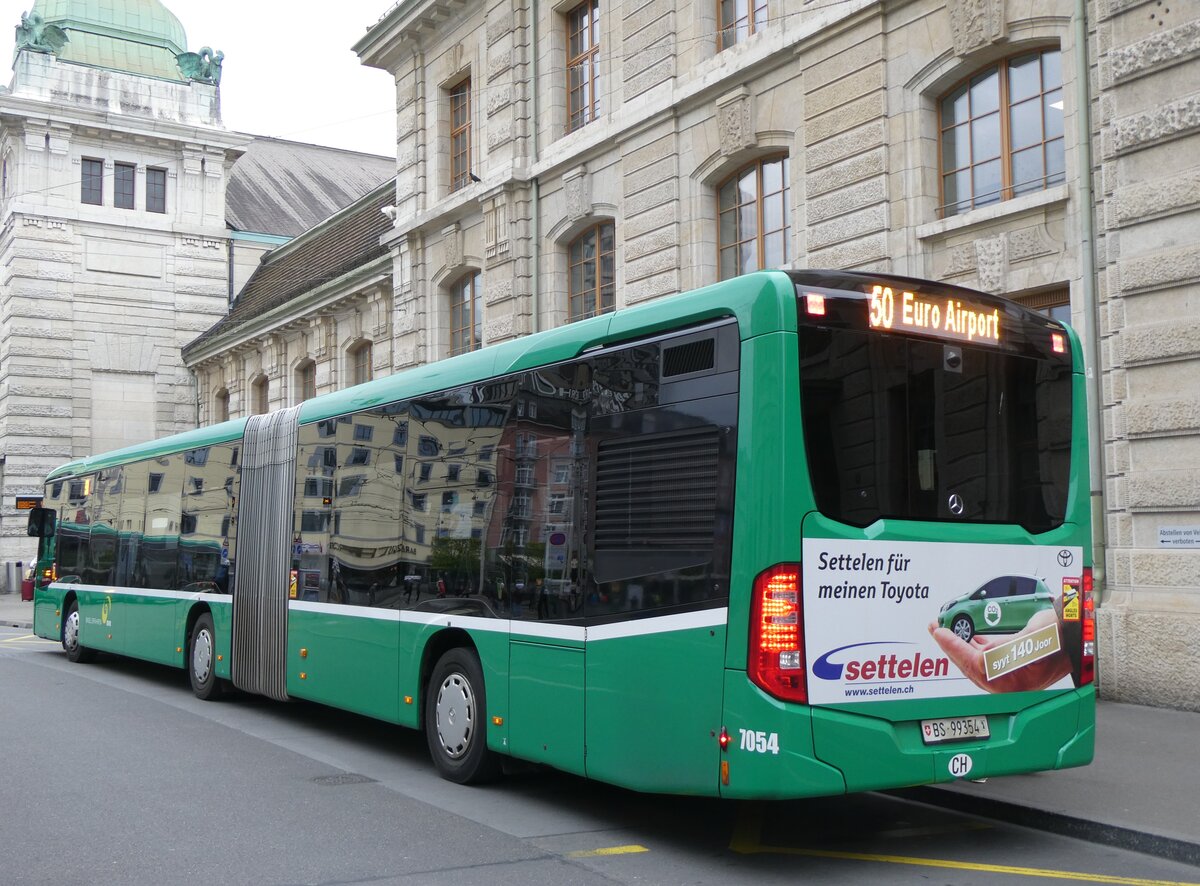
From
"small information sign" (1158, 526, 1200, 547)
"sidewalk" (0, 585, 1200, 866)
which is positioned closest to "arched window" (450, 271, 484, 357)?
"small information sign" (1158, 526, 1200, 547)

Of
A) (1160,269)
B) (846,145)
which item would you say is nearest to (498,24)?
(846,145)

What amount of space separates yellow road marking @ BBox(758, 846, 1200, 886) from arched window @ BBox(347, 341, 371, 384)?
24.1m

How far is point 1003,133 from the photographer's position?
1375 cm

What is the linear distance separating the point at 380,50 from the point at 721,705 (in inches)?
866

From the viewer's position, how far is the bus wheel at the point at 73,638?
18.5 meters

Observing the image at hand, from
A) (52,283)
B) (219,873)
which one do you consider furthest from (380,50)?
(219,873)

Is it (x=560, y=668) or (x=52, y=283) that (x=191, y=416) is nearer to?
(x=52, y=283)

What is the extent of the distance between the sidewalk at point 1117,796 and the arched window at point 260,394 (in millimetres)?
30423

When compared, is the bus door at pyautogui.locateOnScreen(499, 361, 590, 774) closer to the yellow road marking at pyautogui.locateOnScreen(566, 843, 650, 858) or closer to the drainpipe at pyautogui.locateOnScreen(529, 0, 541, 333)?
the yellow road marking at pyautogui.locateOnScreen(566, 843, 650, 858)

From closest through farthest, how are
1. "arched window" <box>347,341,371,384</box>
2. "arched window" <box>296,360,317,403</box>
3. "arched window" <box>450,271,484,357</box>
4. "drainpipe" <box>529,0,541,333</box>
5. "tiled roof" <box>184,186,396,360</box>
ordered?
1. "drainpipe" <box>529,0,541,333</box>
2. "arched window" <box>450,271,484,357</box>
3. "arched window" <box>347,341,371,384</box>
4. "tiled roof" <box>184,186,396,360</box>
5. "arched window" <box>296,360,317,403</box>

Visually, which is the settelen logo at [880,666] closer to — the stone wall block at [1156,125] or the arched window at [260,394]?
the stone wall block at [1156,125]

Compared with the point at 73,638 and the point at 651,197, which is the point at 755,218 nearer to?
the point at 651,197

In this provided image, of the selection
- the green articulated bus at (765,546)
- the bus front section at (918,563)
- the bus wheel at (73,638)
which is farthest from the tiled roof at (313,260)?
the bus front section at (918,563)

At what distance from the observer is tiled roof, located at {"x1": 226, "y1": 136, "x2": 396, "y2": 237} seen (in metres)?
45.6
